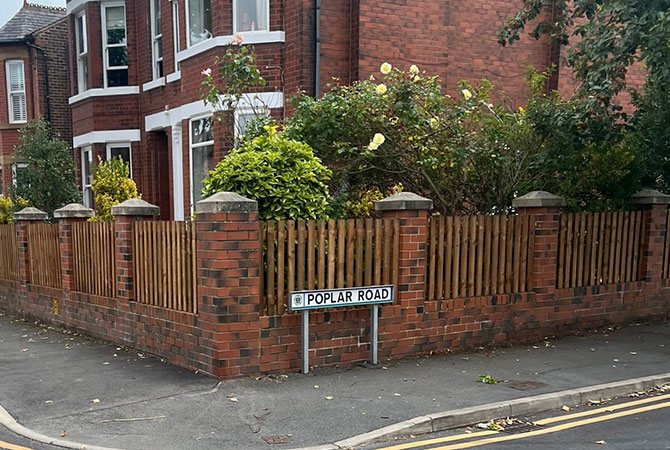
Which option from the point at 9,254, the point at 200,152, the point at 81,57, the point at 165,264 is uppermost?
the point at 81,57

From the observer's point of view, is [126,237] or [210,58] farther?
[210,58]

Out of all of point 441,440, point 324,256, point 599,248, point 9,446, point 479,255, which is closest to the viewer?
point 9,446

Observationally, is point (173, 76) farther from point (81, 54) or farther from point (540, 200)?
point (540, 200)

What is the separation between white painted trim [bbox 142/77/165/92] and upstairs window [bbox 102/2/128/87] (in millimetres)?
895

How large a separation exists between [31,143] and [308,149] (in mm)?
10551

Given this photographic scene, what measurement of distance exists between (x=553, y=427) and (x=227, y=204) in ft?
12.0

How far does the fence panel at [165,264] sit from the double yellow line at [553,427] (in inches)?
120

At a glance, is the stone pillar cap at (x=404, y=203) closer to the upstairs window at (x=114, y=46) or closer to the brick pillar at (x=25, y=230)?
the brick pillar at (x=25, y=230)

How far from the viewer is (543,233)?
Answer: 7758 mm

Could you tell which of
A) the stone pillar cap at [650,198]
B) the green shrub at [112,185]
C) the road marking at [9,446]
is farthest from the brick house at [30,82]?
the stone pillar cap at [650,198]

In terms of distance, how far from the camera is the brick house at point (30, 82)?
1881 centimetres

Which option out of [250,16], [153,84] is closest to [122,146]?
[153,84]

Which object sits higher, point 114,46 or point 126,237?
point 114,46

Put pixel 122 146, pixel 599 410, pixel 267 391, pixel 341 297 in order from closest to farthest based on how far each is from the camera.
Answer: pixel 599 410 < pixel 267 391 < pixel 341 297 < pixel 122 146
